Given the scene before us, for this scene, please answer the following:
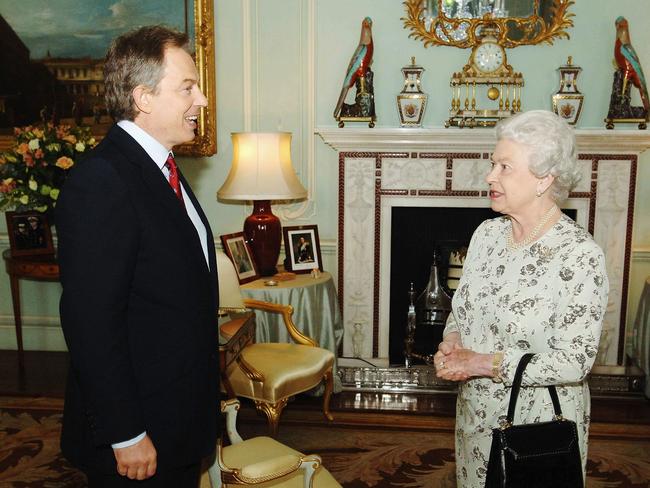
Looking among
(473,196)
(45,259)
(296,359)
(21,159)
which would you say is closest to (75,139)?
(21,159)

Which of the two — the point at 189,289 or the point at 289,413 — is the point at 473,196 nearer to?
the point at 289,413

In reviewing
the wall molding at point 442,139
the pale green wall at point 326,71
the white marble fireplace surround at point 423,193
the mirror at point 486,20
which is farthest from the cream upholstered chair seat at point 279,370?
the mirror at point 486,20

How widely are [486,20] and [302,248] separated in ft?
6.35

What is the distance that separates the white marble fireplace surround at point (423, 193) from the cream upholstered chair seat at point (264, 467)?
7.30 feet

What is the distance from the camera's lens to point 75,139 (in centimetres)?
402

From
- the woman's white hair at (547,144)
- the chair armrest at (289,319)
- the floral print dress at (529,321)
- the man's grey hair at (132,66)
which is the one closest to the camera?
the man's grey hair at (132,66)

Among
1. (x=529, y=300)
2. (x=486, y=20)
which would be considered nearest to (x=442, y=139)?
(x=486, y=20)

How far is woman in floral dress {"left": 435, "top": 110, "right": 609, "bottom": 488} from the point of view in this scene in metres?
1.71

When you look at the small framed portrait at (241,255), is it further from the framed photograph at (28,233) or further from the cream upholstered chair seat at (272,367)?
the framed photograph at (28,233)

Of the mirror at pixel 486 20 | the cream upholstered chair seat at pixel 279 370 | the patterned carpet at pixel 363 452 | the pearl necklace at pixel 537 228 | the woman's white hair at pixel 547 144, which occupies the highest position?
the mirror at pixel 486 20

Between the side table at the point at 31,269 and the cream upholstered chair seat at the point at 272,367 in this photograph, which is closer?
the cream upholstered chair seat at the point at 272,367

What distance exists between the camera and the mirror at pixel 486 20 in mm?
4152

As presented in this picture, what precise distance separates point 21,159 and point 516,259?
128 inches

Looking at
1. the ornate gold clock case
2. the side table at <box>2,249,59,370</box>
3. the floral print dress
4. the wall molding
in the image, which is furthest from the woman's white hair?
the side table at <box>2,249,59,370</box>
